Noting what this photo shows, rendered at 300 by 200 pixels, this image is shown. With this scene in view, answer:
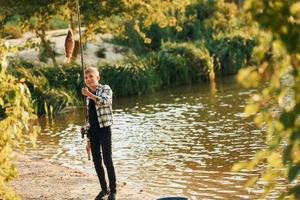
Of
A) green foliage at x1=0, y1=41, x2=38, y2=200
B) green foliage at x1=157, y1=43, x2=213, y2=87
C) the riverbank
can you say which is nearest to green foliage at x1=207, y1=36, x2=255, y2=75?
→ green foliage at x1=157, y1=43, x2=213, y2=87

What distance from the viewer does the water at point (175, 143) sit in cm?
1043

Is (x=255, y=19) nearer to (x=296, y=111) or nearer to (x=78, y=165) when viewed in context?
(x=296, y=111)

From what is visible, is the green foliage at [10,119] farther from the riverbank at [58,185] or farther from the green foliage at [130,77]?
the green foliage at [130,77]

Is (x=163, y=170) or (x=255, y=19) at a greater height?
(x=255, y=19)

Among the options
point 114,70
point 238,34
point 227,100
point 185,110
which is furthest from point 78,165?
point 238,34

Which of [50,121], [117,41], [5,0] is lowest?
[50,121]

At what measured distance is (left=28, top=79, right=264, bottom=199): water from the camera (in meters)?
→ 10.4

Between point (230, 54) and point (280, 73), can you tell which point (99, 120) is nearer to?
point (280, 73)

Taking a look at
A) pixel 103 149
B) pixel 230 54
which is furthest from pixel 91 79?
pixel 230 54

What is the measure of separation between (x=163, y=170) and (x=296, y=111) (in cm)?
938

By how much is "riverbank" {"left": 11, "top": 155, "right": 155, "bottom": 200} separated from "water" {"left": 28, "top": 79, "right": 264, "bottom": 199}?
60cm

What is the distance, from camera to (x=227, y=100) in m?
21.4

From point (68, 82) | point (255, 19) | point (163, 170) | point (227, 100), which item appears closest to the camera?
point (255, 19)

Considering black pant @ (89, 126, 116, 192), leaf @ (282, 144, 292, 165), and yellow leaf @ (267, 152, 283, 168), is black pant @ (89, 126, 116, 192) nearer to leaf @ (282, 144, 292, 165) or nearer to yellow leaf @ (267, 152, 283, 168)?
yellow leaf @ (267, 152, 283, 168)
